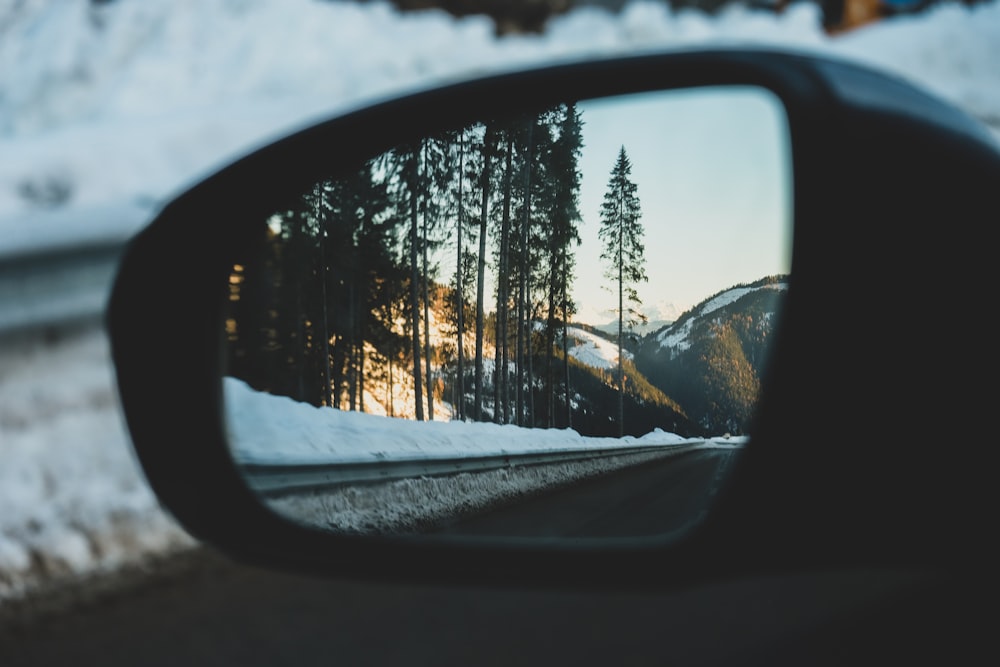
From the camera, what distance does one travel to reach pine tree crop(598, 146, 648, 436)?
4.04ft

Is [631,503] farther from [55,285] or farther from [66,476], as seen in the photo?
[55,285]

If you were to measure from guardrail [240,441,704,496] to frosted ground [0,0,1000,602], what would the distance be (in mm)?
1882

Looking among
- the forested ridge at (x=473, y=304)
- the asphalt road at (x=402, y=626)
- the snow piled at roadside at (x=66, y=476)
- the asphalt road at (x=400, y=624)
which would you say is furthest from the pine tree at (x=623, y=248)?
the snow piled at roadside at (x=66, y=476)

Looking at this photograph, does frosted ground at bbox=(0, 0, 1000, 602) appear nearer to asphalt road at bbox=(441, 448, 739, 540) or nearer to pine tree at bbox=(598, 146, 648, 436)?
asphalt road at bbox=(441, 448, 739, 540)

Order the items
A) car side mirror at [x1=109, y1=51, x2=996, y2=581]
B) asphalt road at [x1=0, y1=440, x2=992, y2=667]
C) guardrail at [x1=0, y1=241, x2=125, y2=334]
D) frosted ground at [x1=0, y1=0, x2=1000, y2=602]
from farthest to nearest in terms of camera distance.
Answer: guardrail at [x1=0, y1=241, x2=125, y2=334] → frosted ground at [x1=0, y1=0, x2=1000, y2=602] → asphalt road at [x1=0, y1=440, x2=992, y2=667] → car side mirror at [x1=109, y1=51, x2=996, y2=581]

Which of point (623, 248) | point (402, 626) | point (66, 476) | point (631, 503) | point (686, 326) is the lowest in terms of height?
point (402, 626)

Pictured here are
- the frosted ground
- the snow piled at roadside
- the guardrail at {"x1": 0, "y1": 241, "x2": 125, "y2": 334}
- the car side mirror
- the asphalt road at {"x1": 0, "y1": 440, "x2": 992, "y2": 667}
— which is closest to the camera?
the car side mirror

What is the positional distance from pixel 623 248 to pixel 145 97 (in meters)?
11.4

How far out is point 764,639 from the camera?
2.23 meters

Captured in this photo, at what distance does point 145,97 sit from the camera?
36.8 feet

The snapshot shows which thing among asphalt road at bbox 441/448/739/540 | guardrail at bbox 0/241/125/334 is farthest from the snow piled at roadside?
asphalt road at bbox 441/448/739/540

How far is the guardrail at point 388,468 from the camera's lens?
4.11 ft

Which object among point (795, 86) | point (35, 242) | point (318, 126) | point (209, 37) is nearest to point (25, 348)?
point (35, 242)

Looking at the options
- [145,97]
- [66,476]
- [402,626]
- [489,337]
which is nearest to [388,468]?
[489,337]
